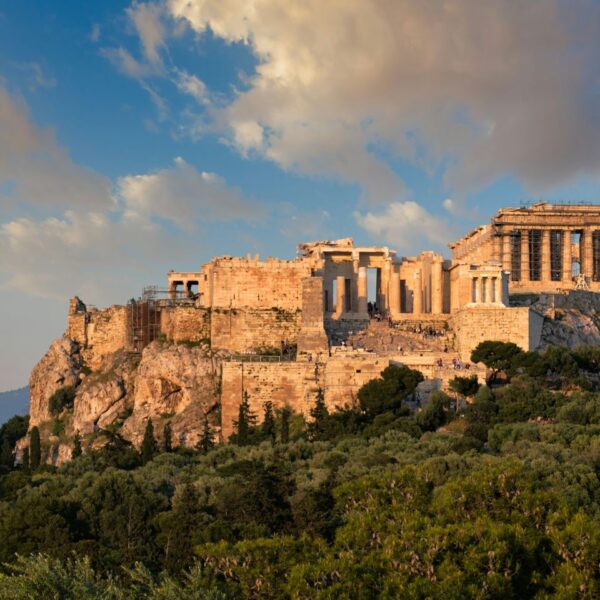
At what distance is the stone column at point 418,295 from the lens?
66.1 metres

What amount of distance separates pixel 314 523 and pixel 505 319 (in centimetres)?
2634

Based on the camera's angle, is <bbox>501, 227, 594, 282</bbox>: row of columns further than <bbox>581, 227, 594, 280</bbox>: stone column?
No

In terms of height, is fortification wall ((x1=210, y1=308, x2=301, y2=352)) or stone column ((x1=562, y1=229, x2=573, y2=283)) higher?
stone column ((x1=562, y1=229, x2=573, y2=283))

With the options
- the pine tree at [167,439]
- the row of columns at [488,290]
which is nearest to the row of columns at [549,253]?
the row of columns at [488,290]

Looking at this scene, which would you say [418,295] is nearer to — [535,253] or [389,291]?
[389,291]

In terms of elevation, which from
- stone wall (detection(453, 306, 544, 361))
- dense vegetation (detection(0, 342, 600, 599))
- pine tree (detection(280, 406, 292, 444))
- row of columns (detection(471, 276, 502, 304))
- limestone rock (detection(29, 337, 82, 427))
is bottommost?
dense vegetation (detection(0, 342, 600, 599))

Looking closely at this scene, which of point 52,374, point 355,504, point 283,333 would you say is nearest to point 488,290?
point 283,333

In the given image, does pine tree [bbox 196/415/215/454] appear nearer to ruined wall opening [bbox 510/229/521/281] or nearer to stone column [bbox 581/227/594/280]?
ruined wall opening [bbox 510/229/521/281]

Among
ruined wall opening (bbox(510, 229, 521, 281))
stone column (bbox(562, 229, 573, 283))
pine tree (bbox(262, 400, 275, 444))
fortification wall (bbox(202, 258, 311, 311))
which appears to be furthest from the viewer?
stone column (bbox(562, 229, 573, 283))

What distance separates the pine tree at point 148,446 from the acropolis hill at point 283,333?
280 cm

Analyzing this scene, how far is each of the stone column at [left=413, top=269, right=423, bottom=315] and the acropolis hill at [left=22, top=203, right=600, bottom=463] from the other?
55 mm

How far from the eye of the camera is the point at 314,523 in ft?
118

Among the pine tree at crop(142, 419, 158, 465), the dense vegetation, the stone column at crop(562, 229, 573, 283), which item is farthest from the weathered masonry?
the pine tree at crop(142, 419, 158, 465)

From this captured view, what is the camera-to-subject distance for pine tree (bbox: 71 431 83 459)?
189ft
